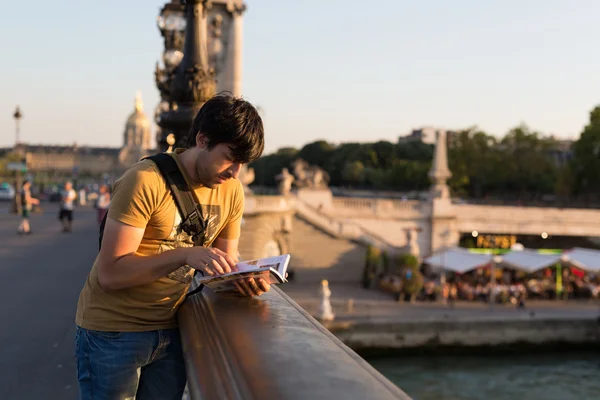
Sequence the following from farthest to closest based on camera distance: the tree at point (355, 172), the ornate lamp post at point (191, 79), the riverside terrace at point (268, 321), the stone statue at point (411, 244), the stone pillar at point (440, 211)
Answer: the tree at point (355, 172), the stone pillar at point (440, 211), the stone statue at point (411, 244), the ornate lamp post at point (191, 79), the riverside terrace at point (268, 321)

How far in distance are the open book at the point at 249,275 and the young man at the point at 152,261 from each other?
5 cm

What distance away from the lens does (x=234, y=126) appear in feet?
6.94

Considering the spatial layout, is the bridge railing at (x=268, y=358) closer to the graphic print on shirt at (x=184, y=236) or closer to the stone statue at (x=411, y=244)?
the graphic print on shirt at (x=184, y=236)

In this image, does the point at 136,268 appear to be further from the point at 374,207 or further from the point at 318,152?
the point at 318,152

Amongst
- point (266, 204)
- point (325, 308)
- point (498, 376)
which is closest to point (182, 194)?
point (325, 308)

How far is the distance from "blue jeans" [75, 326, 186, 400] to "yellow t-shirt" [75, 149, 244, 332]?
4 centimetres

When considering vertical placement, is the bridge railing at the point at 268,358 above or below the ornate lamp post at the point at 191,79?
below

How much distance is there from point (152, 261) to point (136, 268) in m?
0.06

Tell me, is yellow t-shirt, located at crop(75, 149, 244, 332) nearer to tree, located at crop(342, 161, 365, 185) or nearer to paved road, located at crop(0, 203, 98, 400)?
paved road, located at crop(0, 203, 98, 400)

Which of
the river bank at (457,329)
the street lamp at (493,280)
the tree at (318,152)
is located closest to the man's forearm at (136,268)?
the river bank at (457,329)

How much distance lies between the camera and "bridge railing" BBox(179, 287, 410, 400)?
4.38 ft

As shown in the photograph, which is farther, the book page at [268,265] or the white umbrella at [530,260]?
the white umbrella at [530,260]

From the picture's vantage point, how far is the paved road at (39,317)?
13.7 feet

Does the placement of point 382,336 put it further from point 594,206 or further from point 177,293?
point 594,206
